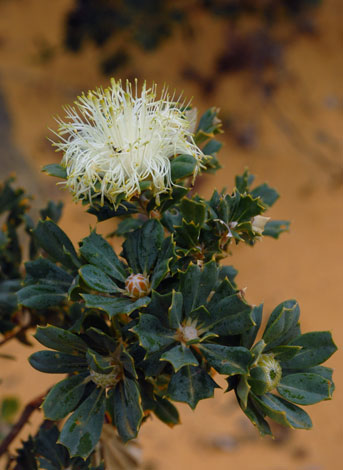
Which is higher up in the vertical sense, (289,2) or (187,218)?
(289,2)

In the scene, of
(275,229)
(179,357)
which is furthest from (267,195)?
(179,357)

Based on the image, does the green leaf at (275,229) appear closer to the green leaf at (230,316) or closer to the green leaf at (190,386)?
the green leaf at (230,316)

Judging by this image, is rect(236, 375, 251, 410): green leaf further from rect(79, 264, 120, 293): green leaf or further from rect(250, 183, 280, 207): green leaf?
rect(250, 183, 280, 207): green leaf

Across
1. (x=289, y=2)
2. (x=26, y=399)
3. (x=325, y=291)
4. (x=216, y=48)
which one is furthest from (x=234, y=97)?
(x=26, y=399)

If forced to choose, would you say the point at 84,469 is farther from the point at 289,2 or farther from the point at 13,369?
the point at 289,2

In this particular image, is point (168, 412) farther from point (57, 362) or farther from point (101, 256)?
point (101, 256)

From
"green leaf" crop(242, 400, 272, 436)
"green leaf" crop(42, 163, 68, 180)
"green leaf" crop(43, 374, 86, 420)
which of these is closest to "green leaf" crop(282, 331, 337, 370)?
"green leaf" crop(242, 400, 272, 436)
